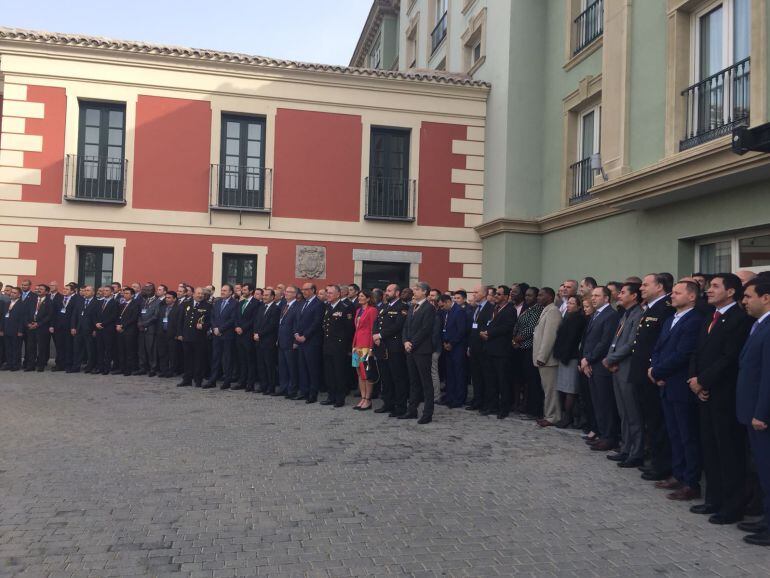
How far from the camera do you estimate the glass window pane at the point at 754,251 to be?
8.39 meters

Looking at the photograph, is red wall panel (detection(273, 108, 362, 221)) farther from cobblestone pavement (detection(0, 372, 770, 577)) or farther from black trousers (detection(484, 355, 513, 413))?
cobblestone pavement (detection(0, 372, 770, 577))

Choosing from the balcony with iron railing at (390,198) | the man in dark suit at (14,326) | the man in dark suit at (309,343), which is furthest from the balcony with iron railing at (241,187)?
the man in dark suit at (309,343)

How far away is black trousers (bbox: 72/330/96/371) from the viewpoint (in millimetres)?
13211

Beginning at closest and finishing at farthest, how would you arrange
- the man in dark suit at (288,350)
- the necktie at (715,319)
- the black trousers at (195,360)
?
the necktie at (715,319) → the man in dark suit at (288,350) → the black trousers at (195,360)

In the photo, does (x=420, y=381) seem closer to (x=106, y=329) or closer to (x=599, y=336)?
(x=599, y=336)

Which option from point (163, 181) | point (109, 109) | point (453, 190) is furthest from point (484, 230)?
point (109, 109)

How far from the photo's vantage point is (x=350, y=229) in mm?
15328

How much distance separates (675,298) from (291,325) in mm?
6462

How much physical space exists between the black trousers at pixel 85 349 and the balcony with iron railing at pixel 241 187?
154 inches

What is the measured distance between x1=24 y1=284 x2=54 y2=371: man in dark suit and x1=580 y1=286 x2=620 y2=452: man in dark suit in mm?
10692

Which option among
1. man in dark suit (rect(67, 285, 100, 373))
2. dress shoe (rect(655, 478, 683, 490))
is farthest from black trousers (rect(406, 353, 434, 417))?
man in dark suit (rect(67, 285, 100, 373))

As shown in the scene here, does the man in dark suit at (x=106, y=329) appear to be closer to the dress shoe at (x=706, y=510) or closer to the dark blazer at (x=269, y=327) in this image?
the dark blazer at (x=269, y=327)

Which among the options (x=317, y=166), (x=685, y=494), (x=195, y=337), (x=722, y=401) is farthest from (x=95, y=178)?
(x=722, y=401)

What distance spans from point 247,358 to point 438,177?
6.81 meters
